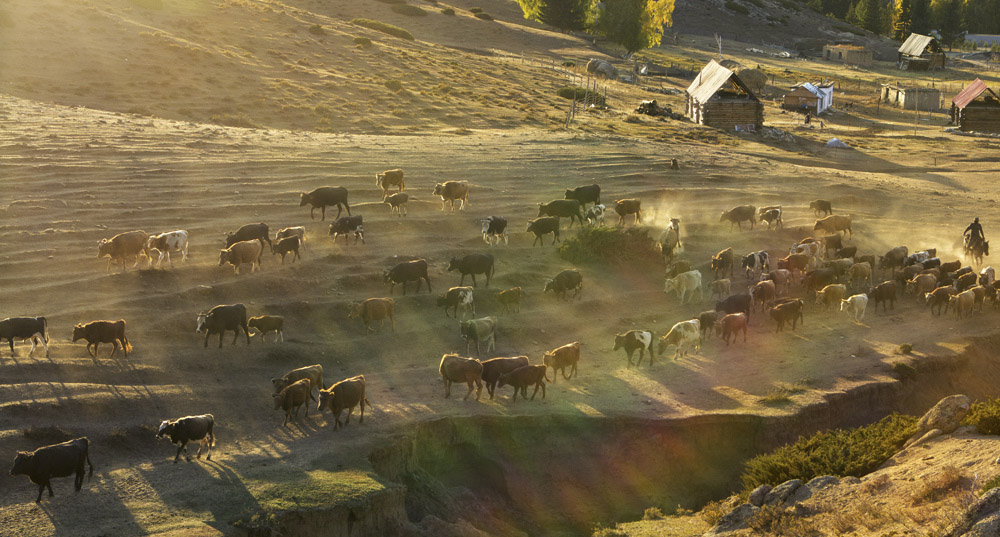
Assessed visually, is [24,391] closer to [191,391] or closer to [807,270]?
[191,391]

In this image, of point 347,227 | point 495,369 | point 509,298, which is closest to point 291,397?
point 495,369

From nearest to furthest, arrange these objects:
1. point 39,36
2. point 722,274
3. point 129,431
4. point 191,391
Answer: point 129,431 → point 191,391 → point 722,274 → point 39,36

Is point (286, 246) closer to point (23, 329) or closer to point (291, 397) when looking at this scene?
point (23, 329)

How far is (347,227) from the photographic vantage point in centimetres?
2958

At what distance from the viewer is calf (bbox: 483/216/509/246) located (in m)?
30.8

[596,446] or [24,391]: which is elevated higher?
[24,391]

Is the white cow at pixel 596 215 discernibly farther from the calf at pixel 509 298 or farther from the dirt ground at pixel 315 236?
the calf at pixel 509 298

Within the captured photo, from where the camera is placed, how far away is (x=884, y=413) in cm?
2306

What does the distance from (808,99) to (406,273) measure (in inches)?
2242

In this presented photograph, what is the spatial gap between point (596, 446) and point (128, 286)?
44.2ft

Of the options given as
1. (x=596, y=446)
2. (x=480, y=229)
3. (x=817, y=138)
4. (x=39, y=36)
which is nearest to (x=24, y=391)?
(x=596, y=446)

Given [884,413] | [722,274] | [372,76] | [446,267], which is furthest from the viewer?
[372,76]

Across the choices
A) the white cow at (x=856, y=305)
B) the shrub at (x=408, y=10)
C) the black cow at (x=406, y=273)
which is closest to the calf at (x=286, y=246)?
the black cow at (x=406, y=273)

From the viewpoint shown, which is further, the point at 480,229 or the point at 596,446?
the point at 480,229
